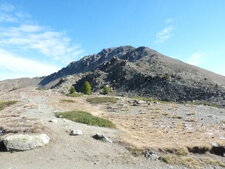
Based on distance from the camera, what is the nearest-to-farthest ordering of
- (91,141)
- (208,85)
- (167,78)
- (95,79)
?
(91,141) → (208,85) → (167,78) → (95,79)

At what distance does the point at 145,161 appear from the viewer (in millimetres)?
16906

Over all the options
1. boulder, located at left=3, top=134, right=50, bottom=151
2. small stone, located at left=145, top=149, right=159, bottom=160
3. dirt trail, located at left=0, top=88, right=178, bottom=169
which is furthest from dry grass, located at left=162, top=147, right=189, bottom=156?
boulder, located at left=3, top=134, right=50, bottom=151

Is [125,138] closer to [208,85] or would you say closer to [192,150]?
[192,150]

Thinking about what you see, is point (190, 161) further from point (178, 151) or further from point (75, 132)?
point (75, 132)

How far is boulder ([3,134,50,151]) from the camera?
17.0 metres

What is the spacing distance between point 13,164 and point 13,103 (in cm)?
2582

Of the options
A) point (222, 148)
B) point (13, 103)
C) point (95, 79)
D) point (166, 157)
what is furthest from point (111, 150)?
point (95, 79)

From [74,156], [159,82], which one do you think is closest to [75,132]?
[74,156]

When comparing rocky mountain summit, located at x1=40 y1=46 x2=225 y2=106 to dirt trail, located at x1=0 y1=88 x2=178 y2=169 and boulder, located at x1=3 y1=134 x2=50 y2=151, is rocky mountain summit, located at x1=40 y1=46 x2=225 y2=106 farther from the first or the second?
Answer: boulder, located at x1=3 y1=134 x2=50 y2=151

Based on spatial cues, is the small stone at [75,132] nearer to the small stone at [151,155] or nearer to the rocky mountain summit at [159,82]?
the small stone at [151,155]

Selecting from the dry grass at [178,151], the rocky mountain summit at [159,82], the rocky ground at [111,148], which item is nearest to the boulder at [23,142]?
the rocky ground at [111,148]

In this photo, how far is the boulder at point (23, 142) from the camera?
17050mm

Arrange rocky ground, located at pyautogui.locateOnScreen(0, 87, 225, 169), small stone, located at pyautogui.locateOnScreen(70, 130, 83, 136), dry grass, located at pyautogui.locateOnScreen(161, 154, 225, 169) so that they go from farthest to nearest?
small stone, located at pyautogui.locateOnScreen(70, 130, 83, 136), dry grass, located at pyautogui.locateOnScreen(161, 154, 225, 169), rocky ground, located at pyautogui.locateOnScreen(0, 87, 225, 169)

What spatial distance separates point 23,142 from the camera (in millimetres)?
17344
